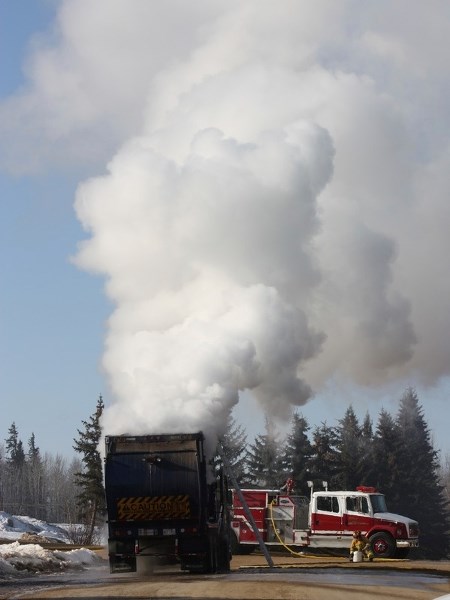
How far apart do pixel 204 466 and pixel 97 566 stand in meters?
13.1

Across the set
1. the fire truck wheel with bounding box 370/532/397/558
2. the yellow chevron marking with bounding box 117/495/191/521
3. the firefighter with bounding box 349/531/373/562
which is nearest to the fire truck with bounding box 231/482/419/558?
the fire truck wheel with bounding box 370/532/397/558

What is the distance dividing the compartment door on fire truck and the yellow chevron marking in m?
18.0

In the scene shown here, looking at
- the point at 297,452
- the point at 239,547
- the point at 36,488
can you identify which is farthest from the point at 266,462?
the point at 36,488

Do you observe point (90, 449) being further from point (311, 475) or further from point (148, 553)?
point (148, 553)

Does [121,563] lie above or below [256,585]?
above

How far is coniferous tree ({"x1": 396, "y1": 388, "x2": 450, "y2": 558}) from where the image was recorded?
7438 cm

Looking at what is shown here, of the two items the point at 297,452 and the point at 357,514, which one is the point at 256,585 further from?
the point at 297,452

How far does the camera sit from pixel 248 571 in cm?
2970

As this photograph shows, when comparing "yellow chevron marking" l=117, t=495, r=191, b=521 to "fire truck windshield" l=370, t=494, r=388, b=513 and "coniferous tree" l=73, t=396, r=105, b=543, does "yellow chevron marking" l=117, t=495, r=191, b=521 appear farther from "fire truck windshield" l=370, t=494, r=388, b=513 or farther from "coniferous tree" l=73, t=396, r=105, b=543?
"coniferous tree" l=73, t=396, r=105, b=543

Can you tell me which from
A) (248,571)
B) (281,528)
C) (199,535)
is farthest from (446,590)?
(281,528)

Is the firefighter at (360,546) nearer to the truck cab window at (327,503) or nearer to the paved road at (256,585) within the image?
the truck cab window at (327,503)

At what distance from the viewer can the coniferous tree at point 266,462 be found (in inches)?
3017

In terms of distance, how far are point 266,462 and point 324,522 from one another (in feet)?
117

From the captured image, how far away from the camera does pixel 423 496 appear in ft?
252
